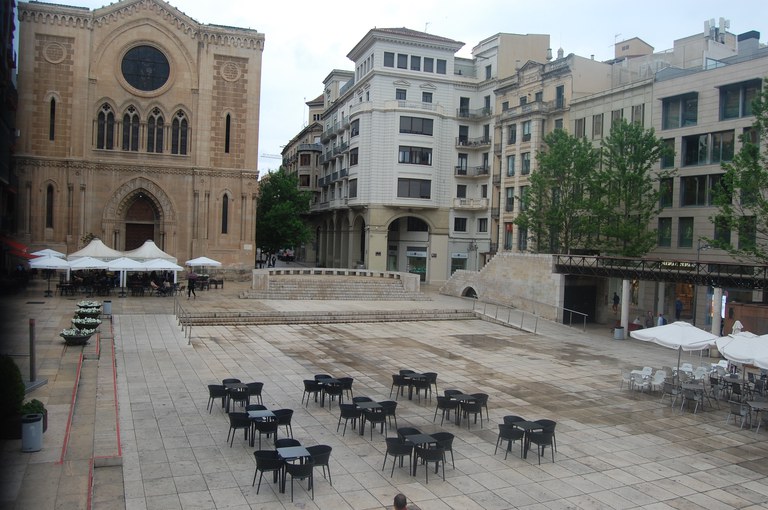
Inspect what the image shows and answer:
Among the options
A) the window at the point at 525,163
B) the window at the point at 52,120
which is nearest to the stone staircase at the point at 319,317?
the window at the point at 525,163

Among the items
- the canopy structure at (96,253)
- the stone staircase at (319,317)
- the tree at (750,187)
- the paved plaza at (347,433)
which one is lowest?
the paved plaza at (347,433)

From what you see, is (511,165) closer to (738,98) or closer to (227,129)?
(738,98)

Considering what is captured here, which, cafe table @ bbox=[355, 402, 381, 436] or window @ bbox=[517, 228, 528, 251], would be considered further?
window @ bbox=[517, 228, 528, 251]

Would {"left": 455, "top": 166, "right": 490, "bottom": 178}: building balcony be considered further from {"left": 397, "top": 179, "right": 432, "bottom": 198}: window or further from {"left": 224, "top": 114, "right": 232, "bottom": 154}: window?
{"left": 224, "top": 114, "right": 232, "bottom": 154}: window

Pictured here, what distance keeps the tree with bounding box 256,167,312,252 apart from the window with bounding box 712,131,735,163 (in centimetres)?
3908

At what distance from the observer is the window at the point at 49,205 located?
46562 millimetres

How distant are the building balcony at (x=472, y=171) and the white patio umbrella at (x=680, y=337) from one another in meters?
40.7

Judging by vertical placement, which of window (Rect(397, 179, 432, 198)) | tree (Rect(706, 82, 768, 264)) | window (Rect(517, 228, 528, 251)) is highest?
window (Rect(397, 179, 432, 198))

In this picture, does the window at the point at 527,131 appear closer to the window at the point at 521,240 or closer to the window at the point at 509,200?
the window at the point at 509,200

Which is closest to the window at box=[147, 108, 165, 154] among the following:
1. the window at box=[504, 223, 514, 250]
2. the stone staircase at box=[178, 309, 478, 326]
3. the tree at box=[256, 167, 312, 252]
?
the tree at box=[256, 167, 312, 252]

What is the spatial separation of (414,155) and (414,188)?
3.13 m

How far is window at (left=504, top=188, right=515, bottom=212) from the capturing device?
180 feet

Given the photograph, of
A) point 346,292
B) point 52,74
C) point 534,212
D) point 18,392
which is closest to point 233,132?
point 52,74

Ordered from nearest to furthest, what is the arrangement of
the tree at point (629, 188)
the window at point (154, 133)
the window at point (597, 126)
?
the tree at point (629, 188) < the window at point (597, 126) < the window at point (154, 133)
